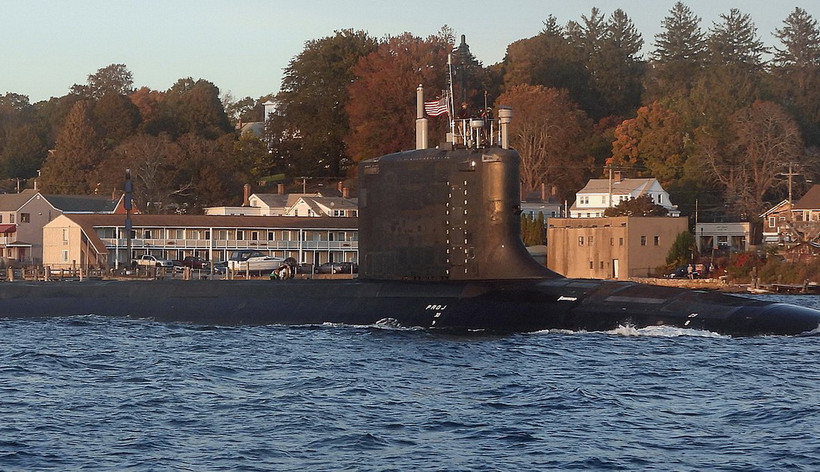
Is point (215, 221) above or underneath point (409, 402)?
above

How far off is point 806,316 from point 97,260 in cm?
5311

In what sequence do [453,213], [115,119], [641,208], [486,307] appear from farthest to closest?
[115,119]
[641,208]
[453,213]
[486,307]

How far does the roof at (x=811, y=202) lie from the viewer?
88.7 meters

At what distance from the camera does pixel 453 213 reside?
1136 inches

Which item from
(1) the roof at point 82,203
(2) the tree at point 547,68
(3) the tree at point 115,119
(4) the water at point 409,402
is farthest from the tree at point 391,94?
(4) the water at point 409,402

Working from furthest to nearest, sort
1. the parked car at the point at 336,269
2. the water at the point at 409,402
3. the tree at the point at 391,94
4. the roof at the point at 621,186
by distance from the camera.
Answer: the tree at the point at 391,94 < the roof at the point at 621,186 < the parked car at the point at 336,269 < the water at the point at 409,402

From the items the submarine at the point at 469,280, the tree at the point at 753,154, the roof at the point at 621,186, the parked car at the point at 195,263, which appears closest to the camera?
the submarine at the point at 469,280

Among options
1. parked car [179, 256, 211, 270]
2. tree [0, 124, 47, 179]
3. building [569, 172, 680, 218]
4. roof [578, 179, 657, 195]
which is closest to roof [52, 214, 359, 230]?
parked car [179, 256, 211, 270]

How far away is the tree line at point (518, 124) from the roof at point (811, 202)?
331cm

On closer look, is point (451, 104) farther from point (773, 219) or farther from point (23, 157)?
point (23, 157)

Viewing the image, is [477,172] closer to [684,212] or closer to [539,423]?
[539,423]

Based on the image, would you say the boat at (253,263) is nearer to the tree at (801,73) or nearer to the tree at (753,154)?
the tree at (753,154)

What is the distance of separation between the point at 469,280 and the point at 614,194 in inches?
2687

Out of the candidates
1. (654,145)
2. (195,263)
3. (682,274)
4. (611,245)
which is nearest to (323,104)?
(654,145)
